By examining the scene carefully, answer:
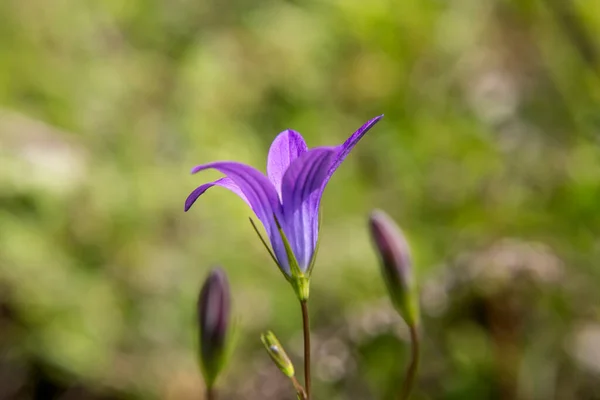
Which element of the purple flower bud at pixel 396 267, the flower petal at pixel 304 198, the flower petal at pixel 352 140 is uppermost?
the flower petal at pixel 352 140

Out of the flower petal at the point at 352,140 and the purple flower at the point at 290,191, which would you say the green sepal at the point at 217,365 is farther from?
the flower petal at the point at 352,140

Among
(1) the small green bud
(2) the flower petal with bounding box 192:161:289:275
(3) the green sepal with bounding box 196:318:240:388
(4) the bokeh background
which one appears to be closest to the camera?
(2) the flower petal with bounding box 192:161:289:275

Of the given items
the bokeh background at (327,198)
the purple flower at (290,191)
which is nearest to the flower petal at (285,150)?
the purple flower at (290,191)

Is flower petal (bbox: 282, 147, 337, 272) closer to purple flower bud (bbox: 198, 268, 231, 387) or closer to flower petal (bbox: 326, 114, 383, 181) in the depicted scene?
flower petal (bbox: 326, 114, 383, 181)

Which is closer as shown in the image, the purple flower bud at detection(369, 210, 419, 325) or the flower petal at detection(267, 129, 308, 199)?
the flower petal at detection(267, 129, 308, 199)

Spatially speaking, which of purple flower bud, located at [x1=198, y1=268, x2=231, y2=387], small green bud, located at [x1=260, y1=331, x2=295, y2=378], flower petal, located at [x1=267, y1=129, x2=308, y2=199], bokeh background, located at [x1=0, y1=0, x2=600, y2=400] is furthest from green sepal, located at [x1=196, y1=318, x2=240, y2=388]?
bokeh background, located at [x1=0, y1=0, x2=600, y2=400]

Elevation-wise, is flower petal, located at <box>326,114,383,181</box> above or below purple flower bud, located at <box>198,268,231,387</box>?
above

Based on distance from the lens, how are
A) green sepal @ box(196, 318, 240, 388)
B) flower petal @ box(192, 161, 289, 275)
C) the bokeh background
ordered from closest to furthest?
flower petal @ box(192, 161, 289, 275) → green sepal @ box(196, 318, 240, 388) → the bokeh background

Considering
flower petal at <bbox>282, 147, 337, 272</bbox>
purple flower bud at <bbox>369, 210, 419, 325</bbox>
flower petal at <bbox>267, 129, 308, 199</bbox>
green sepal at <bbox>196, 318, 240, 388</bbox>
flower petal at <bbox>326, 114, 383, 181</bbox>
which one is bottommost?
green sepal at <bbox>196, 318, 240, 388</bbox>
